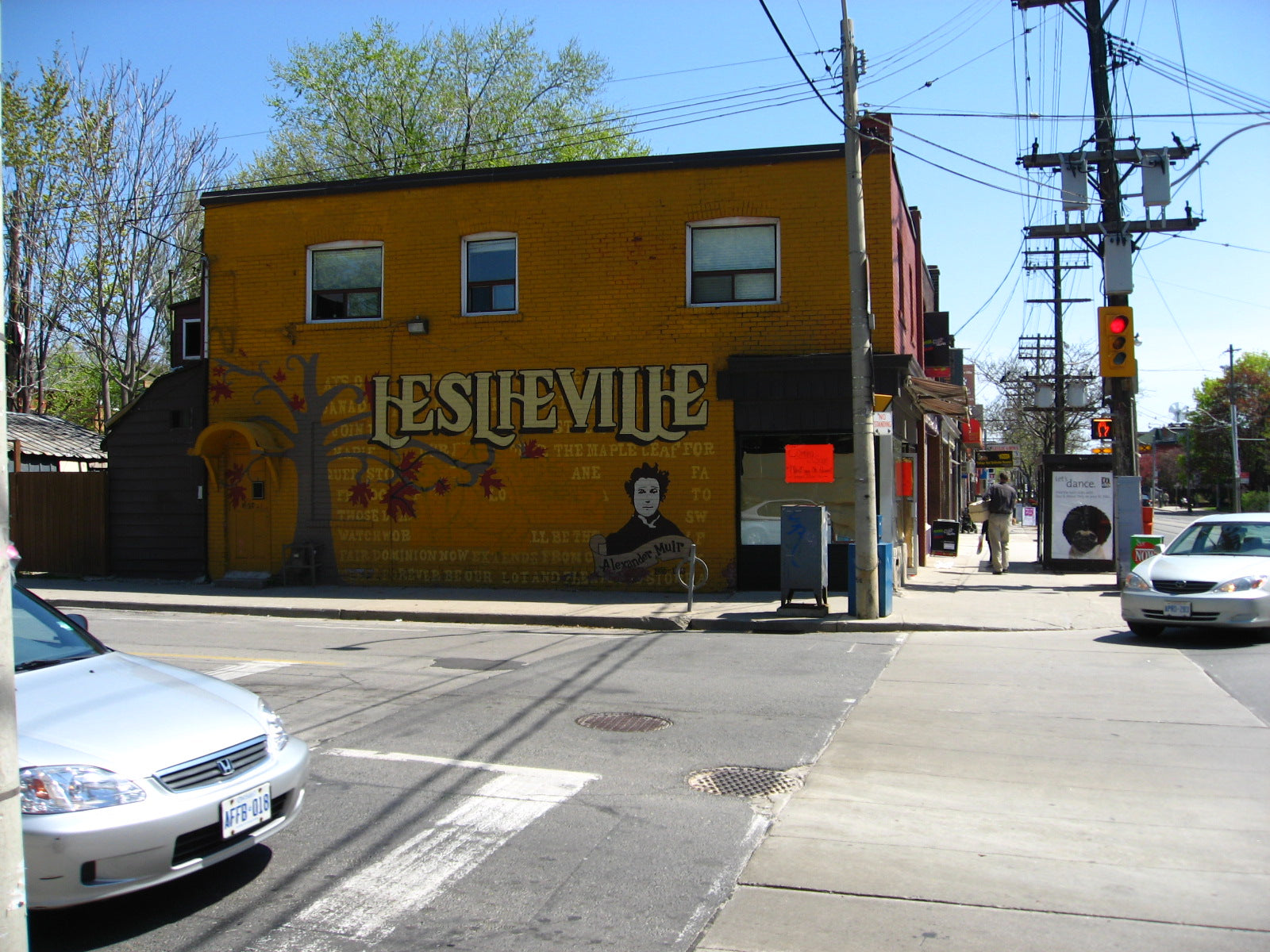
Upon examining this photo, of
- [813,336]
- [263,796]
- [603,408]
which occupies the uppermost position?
[813,336]

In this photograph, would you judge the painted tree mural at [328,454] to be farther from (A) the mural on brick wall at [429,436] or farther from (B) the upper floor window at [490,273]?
(B) the upper floor window at [490,273]

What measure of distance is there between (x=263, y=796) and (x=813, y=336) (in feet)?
41.2

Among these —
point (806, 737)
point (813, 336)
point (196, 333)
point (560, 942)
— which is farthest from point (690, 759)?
point (196, 333)

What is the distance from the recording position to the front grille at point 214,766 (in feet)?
13.9

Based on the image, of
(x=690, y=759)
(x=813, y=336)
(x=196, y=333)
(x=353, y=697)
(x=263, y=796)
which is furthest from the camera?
(x=196, y=333)

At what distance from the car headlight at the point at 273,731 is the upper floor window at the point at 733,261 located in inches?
480

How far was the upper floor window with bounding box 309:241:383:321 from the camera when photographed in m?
17.7

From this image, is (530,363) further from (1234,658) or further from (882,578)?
(1234,658)

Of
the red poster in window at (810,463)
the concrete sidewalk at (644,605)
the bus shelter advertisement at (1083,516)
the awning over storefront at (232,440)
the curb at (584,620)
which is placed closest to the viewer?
the curb at (584,620)

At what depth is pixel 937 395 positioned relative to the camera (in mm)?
18594

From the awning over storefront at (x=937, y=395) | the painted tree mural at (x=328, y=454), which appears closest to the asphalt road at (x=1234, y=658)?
the awning over storefront at (x=937, y=395)

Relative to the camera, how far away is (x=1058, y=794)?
593 centimetres

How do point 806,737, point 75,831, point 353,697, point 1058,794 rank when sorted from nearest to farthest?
1. point 75,831
2. point 1058,794
3. point 806,737
4. point 353,697

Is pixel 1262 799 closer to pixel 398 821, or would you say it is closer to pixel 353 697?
pixel 398 821
